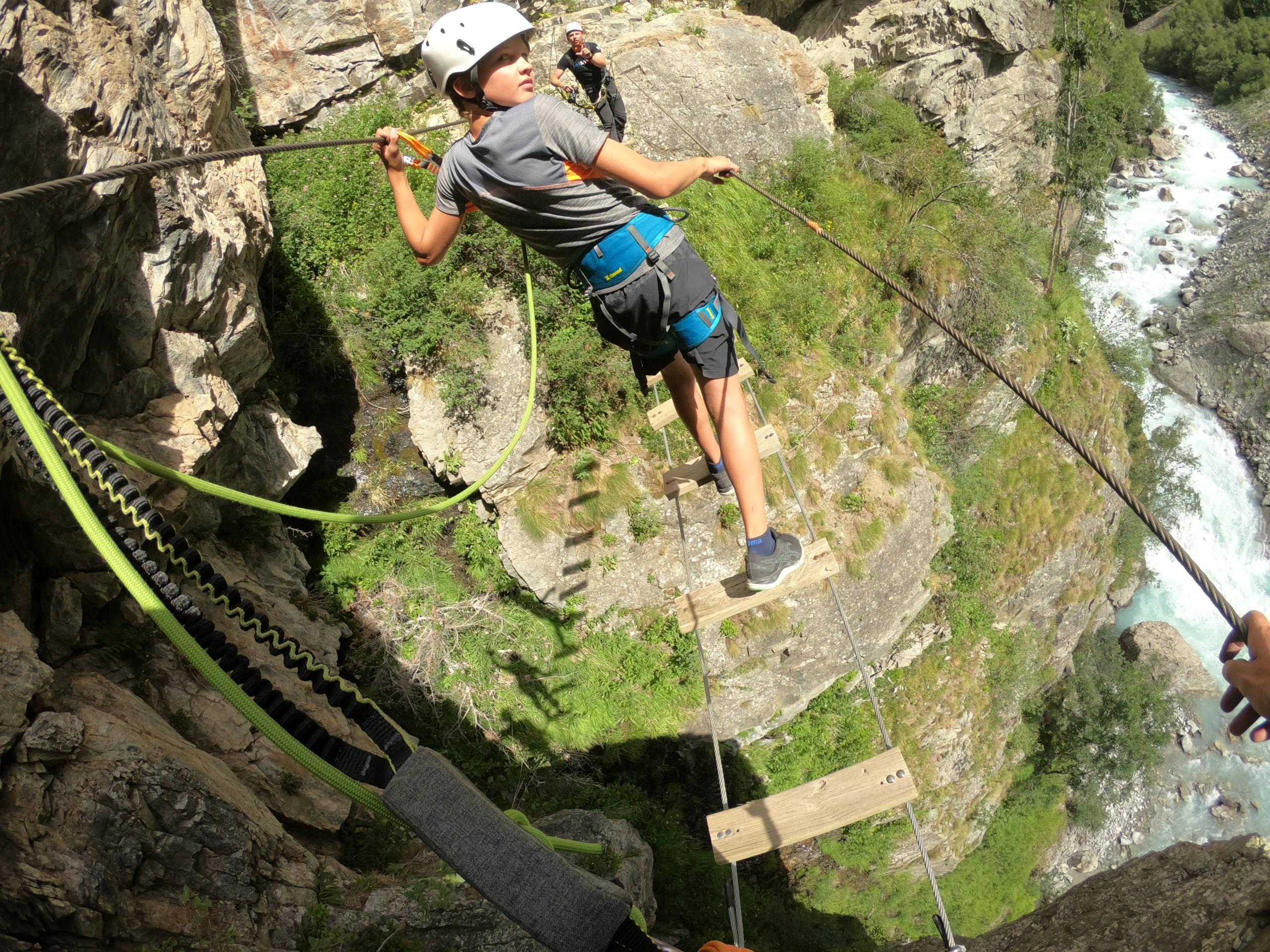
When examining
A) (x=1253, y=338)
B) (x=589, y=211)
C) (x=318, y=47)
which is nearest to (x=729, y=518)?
(x=589, y=211)

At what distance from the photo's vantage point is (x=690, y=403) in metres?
3.77

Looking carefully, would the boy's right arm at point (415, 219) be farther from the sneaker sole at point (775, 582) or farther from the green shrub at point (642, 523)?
the green shrub at point (642, 523)

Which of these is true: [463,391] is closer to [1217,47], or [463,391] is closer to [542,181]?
[542,181]

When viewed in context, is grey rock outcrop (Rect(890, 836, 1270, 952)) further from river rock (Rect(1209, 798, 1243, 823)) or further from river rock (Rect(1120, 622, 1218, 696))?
river rock (Rect(1209, 798, 1243, 823))

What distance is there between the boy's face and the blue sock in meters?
2.05

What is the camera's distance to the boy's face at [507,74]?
93.7 inches

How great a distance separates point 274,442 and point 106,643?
A: 2776mm

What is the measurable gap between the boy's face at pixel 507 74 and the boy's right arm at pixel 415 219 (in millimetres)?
459

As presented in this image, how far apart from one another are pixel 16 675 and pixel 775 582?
10.2 feet

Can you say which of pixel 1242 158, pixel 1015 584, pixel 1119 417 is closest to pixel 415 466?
pixel 1015 584

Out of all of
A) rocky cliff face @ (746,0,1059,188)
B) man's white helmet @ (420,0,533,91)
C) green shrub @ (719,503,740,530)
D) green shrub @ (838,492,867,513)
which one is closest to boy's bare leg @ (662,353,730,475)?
man's white helmet @ (420,0,533,91)

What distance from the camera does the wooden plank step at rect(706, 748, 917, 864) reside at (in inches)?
122

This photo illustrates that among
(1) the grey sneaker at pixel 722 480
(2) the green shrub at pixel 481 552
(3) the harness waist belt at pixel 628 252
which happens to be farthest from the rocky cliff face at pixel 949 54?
(3) the harness waist belt at pixel 628 252

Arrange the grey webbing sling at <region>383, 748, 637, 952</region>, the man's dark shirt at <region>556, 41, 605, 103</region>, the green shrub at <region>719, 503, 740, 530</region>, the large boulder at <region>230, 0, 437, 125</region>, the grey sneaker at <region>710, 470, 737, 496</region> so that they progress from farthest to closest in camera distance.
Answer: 1. the large boulder at <region>230, 0, 437, 125</region>
2. the green shrub at <region>719, 503, 740, 530</region>
3. the man's dark shirt at <region>556, 41, 605, 103</region>
4. the grey sneaker at <region>710, 470, 737, 496</region>
5. the grey webbing sling at <region>383, 748, 637, 952</region>
